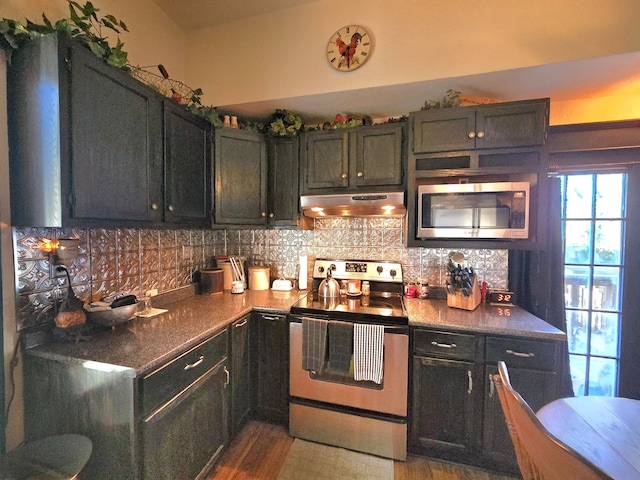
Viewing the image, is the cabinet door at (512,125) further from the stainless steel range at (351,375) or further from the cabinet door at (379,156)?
the stainless steel range at (351,375)

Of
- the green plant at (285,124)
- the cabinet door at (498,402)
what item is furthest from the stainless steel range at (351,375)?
the green plant at (285,124)

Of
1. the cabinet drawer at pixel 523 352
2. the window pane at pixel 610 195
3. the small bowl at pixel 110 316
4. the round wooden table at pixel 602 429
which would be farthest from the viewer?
the window pane at pixel 610 195

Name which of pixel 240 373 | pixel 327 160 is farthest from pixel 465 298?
pixel 240 373

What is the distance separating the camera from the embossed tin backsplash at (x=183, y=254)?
1.34 meters

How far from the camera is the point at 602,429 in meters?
0.99

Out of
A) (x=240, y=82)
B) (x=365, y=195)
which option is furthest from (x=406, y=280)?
(x=240, y=82)

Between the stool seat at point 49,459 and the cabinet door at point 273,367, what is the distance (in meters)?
1.04

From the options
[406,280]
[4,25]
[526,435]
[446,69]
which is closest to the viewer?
[526,435]

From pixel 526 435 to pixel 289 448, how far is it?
163 cm

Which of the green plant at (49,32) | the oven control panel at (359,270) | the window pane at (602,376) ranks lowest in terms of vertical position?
the window pane at (602,376)

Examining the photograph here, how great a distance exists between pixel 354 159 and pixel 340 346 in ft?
4.56

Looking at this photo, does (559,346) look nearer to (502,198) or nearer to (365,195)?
(502,198)

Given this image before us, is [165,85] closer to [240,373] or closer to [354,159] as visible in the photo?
[354,159]

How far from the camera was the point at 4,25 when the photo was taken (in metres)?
1.13
